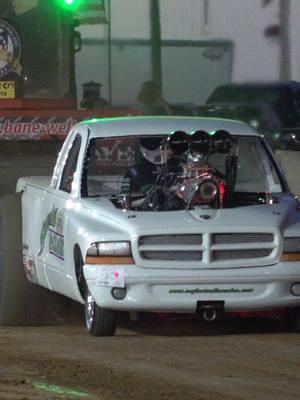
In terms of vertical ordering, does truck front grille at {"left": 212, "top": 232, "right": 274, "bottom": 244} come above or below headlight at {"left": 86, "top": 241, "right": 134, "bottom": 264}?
above

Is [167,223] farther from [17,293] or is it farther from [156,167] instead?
[17,293]

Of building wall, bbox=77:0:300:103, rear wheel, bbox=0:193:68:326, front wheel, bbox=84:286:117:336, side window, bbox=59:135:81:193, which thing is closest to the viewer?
front wheel, bbox=84:286:117:336

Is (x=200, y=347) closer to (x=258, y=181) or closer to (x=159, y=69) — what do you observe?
(x=258, y=181)

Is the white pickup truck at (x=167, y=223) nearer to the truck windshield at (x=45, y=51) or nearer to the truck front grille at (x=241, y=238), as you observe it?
the truck front grille at (x=241, y=238)

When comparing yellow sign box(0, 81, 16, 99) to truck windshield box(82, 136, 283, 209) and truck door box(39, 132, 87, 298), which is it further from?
truck windshield box(82, 136, 283, 209)

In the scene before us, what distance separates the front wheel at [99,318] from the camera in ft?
34.0

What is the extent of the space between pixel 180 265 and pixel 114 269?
45cm

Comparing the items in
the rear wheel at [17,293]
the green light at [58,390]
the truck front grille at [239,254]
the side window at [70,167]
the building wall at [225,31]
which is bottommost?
the building wall at [225,31]

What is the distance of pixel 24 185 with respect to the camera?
41.6ft

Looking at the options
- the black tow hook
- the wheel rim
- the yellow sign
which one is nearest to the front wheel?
the wheel rim

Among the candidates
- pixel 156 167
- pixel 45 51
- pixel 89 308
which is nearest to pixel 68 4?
pixel 45 51

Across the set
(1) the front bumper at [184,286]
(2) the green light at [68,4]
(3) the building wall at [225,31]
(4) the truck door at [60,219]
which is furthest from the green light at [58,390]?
(3) the building wall at [225,31]

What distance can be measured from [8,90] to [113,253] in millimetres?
9012

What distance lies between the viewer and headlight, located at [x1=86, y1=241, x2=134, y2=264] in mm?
10117
